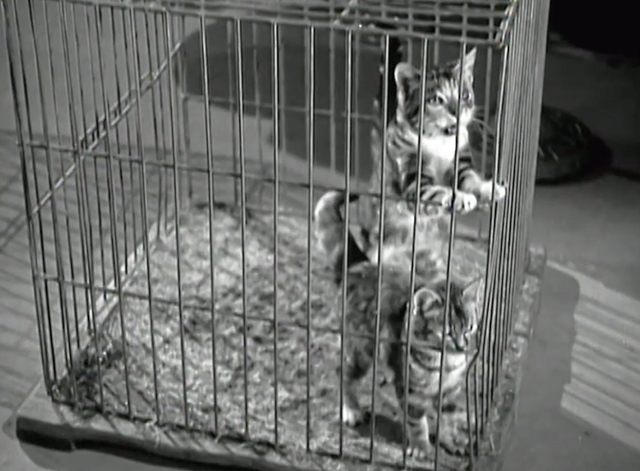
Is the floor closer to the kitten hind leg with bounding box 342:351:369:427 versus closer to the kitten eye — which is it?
the kitten hind leg with bounding box 342:351:369:427

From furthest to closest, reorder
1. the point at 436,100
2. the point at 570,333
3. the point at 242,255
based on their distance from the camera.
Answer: the point at 570,333 < the point at 436,100 < the point at 242,255

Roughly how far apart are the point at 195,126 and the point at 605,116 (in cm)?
109

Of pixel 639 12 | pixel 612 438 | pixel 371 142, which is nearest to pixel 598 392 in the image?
pixel 612 438

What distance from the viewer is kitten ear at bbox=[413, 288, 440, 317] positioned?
68.0 inches

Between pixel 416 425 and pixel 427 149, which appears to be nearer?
pixel 416 425

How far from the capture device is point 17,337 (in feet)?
7.11

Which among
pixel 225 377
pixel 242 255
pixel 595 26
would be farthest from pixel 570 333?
pixel 595 26

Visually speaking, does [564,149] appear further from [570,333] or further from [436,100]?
[436,100]

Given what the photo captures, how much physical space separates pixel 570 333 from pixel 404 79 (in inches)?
24.0

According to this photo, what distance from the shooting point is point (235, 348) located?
2.04 meters

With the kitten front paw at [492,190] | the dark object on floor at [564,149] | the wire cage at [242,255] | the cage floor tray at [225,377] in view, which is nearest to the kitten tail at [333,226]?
the wire cage at [242,255]

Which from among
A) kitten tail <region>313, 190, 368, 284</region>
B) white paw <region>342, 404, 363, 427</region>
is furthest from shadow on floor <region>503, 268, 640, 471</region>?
kitten tail <region>313, 190, 368, 284</region>

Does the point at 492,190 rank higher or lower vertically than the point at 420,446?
higher

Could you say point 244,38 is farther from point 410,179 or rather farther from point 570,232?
point 410,179
